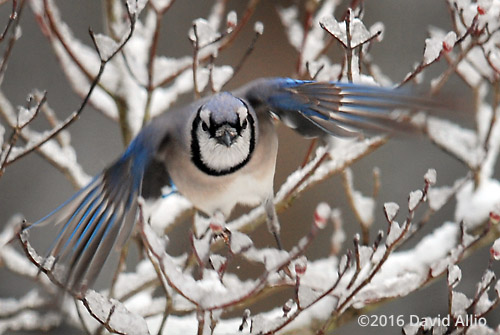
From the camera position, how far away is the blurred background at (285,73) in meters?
3.49

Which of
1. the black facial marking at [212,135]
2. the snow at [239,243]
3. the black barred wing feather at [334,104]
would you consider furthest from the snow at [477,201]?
the snow at [239,243]

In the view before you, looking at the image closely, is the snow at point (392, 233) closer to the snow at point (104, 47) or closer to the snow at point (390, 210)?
the snow at point (390, 210)

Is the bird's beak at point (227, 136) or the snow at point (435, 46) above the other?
the snow at point (435, 46)

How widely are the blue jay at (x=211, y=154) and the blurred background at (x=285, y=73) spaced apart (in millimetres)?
1718

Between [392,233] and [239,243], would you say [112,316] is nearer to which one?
[239,243]

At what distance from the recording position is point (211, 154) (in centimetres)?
162

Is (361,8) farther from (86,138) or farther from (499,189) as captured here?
(86,138)

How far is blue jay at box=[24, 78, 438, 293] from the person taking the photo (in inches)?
51.9

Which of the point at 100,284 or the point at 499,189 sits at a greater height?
the point at 100,284

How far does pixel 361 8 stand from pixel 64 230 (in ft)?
2.83

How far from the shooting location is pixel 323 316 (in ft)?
5.55

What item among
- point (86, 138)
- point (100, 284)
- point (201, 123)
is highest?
point (86, 138)

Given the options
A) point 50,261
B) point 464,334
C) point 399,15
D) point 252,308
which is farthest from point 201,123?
point 399,15

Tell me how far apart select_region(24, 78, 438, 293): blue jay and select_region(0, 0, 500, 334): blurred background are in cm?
172
